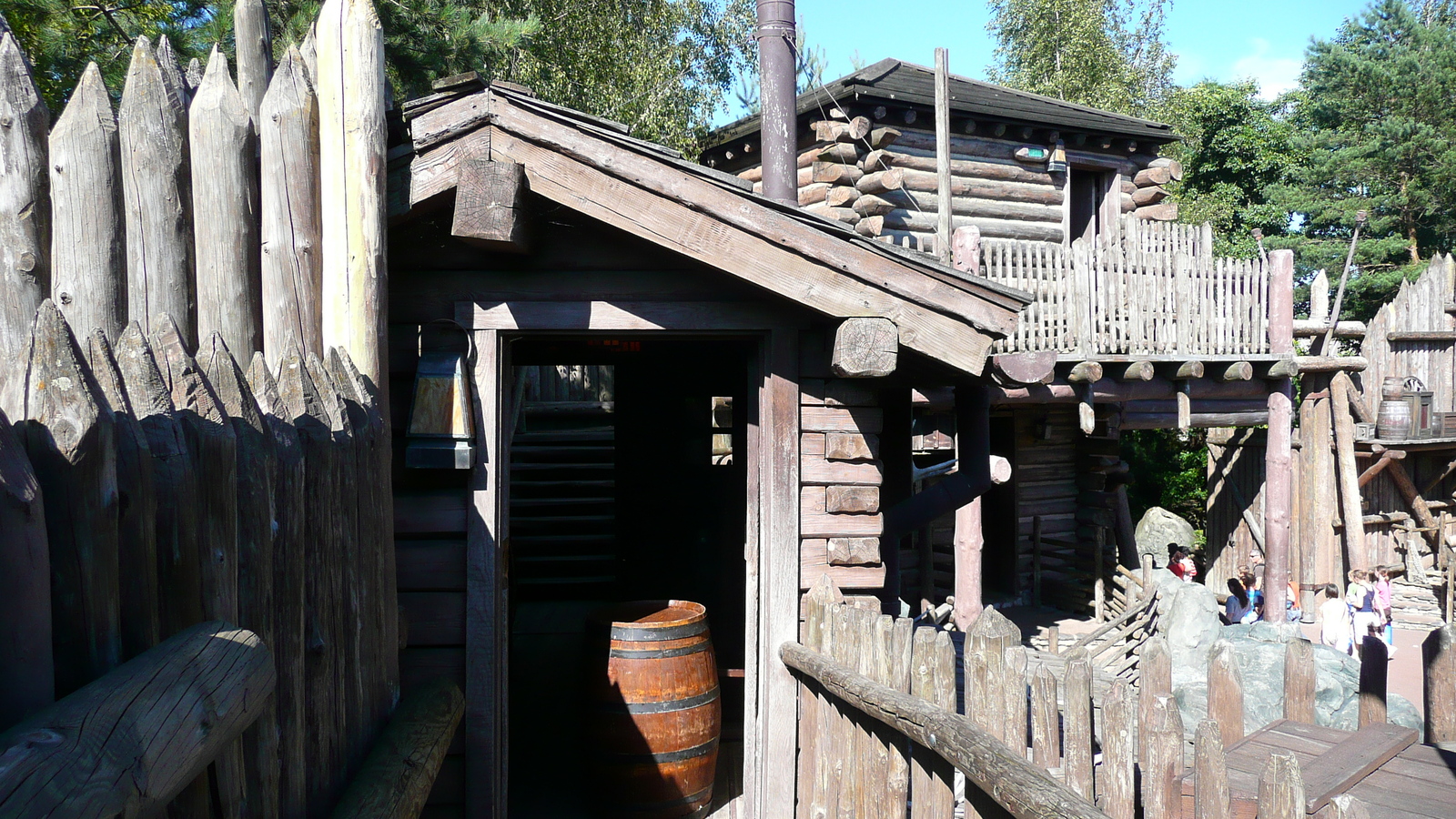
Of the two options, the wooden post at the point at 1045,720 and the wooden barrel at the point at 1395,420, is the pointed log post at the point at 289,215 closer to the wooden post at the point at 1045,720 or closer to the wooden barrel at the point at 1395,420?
the wooden post at the point at 1045,720

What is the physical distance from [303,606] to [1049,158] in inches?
519

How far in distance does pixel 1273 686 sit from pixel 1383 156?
25.0 m

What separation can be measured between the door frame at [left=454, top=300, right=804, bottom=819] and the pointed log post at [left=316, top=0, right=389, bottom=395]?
0.76 m

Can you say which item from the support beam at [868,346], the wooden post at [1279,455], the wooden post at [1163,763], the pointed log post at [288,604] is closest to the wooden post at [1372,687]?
the wooden post at [1163,763]

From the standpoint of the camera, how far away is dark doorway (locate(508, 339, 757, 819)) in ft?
20.1

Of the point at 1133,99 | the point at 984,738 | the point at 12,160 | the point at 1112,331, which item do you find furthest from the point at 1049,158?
the point at 1133,99

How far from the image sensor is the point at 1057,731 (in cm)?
269

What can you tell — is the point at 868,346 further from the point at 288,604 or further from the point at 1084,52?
the point at 1084,52

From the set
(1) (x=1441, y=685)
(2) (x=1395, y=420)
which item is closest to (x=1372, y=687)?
(1) (x=1441, y=685)

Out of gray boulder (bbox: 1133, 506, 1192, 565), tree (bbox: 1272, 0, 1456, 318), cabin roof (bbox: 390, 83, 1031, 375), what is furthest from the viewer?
tree (bbox: 1272, 0, 1456, 318)

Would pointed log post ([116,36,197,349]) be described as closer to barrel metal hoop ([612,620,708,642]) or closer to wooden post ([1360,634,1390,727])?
barrel metal hoop ([612,620,708,642])

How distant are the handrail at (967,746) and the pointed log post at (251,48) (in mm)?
2884

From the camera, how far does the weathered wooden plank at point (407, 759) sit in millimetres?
2357

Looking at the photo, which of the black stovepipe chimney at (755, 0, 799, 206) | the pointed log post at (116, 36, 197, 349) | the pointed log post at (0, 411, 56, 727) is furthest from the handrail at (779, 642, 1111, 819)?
the black stovepipe chimney at (755, 0, 799, 206)
